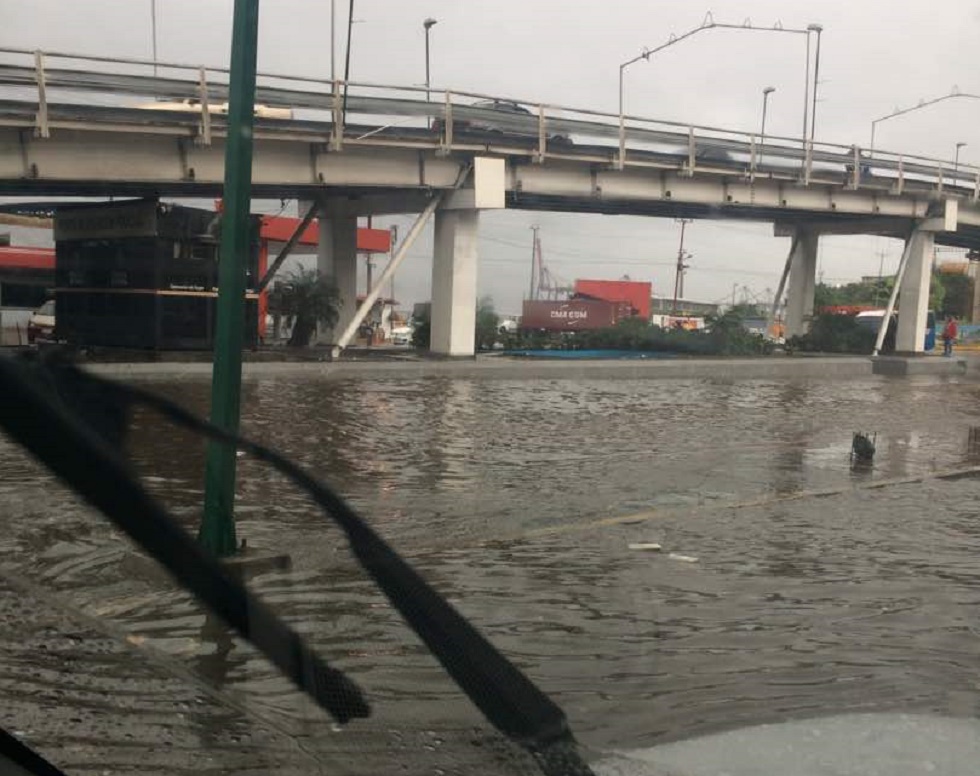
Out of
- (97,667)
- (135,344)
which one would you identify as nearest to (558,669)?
(97,667)

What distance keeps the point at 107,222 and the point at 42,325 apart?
672 cm

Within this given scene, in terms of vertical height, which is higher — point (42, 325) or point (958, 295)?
point (958, 295)

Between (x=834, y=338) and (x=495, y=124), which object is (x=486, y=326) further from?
(x=834, y=338)

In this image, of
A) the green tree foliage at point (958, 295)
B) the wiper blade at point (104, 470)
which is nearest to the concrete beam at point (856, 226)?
the wiper blade at point (104, 470)

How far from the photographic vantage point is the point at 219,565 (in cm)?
282

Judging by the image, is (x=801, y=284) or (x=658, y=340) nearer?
(x=658, y=340)

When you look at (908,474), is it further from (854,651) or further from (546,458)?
(854,651)

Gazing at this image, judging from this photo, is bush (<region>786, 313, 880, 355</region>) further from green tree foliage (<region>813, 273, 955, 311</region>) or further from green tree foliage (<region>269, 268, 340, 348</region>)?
green tree foliage (<region>813, 273, 955, 311</region>)

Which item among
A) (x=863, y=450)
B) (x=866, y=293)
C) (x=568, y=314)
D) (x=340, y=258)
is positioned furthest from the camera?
(x=866, y=293)

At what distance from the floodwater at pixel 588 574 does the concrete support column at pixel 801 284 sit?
95.7 ft

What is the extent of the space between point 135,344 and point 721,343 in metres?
19.5

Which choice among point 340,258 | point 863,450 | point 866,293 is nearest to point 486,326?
point 340,258

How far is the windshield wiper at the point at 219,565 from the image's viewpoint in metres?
2.35

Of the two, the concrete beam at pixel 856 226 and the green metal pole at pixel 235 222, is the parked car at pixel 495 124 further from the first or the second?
the green metal pole at pixel 235 222
